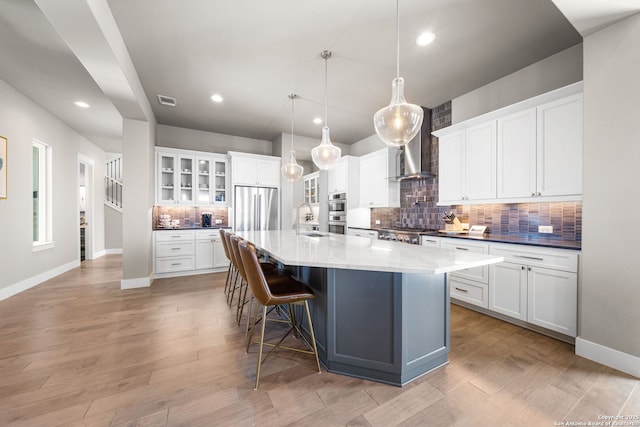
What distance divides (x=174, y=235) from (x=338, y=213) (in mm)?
3162

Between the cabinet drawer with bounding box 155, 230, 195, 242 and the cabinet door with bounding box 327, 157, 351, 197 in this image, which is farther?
the cabinet door with bounding box 327, 157, 351, 197

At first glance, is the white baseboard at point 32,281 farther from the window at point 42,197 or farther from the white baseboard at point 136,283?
the white baseboard at point 136,283

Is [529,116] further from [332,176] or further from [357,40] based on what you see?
[332,176]

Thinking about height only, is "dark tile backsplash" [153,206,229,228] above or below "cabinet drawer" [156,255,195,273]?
above

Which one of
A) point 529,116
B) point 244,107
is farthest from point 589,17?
point 244,107

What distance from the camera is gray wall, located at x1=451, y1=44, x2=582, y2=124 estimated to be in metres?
2.63

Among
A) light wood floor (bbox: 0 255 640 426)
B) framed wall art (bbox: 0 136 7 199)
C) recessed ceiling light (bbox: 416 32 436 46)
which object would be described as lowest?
light wood floor (bbox: 0 255 640 426)

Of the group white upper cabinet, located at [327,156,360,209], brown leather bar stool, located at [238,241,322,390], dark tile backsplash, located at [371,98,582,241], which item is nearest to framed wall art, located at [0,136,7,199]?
brown leather bar stool, located at [238,241,322,390]

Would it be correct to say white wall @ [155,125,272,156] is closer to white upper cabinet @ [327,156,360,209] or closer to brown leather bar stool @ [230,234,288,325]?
white upper cabinet @ [327,156,360,209]

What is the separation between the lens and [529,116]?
266 cm

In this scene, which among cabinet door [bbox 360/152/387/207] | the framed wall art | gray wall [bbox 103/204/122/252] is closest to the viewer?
the framed wall art

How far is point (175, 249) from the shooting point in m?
4.53

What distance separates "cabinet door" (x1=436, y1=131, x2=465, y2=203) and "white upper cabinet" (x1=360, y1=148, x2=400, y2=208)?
34.1 inches

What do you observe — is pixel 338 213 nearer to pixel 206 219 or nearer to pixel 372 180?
pixel 372 180
